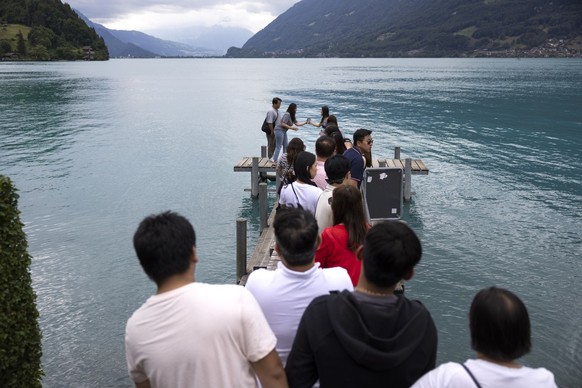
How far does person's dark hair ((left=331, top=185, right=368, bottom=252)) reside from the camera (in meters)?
5.61

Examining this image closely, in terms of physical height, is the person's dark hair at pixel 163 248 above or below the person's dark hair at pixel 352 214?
above

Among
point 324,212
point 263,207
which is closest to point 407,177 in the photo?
Result: point 263,207

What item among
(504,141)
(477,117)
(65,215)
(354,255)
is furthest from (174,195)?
(477,117)

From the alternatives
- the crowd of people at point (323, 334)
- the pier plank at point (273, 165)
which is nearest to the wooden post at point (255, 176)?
the pier plank at point (273, 165)

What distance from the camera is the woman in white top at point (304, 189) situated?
7.48 metres

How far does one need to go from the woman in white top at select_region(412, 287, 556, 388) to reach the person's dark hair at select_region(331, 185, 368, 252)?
2.45 metres

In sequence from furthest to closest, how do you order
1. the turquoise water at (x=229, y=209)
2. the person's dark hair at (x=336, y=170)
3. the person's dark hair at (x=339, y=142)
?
the person's dark hair at (x=339, y=142) < the turquoise water at (x=229, y=209) < the person's dark hair at (x=336, y=170)

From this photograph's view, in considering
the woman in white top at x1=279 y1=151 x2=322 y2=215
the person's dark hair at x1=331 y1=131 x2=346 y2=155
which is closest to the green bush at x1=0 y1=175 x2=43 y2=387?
the woman in white top at x1=279 y1=151 x2=322 y2=215

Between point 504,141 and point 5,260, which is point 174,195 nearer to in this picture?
point 5,260

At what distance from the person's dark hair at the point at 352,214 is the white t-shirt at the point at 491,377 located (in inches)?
97.7

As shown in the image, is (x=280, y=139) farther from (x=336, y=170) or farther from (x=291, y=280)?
(x=291, y=280)

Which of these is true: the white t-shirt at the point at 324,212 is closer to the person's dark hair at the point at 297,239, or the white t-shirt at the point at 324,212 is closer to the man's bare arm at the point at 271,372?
the person's dark hair at the point at 297,239

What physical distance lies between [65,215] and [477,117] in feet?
112

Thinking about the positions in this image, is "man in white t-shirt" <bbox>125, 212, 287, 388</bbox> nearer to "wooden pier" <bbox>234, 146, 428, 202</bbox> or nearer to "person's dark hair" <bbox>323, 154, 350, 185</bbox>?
"person's dark hair" <bbox>323, 154, 350, 185</bbox>
